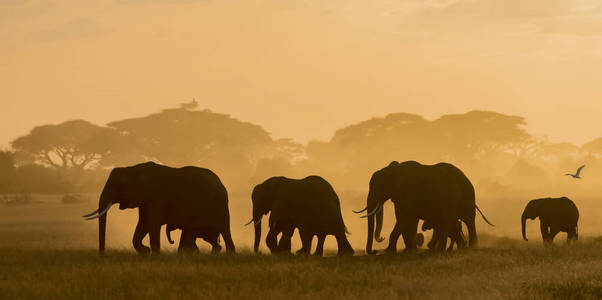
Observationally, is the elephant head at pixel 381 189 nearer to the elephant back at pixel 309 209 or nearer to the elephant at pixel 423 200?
the elephant at pixel 423 200

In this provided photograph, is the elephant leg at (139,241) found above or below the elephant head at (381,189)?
below

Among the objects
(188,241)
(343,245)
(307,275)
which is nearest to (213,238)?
(188,241)

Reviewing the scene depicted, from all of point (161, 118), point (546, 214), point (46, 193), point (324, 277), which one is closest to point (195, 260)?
Answer: point (324, 277)

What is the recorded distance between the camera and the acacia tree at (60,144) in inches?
3083

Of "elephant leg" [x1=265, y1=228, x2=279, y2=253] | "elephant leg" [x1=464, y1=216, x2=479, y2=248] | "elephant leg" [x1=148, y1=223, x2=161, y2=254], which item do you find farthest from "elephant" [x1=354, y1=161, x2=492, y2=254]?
"elephant leg" [x1=148, y1=223, x2=161, y2=254]

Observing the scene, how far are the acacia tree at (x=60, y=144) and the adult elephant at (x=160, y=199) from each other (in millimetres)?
57800

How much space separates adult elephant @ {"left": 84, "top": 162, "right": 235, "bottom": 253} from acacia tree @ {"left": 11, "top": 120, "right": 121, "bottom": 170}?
5780cm

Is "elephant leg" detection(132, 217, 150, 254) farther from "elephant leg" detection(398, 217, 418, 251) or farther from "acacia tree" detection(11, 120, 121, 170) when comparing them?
"acacia tree" detection(11, 120, 121, 170)

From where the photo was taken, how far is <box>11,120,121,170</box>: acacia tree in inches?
3083

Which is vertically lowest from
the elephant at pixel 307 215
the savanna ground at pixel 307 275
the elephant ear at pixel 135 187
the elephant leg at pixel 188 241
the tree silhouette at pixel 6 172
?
the savanna ground at pixel 307 275

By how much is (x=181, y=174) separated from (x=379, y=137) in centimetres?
6222

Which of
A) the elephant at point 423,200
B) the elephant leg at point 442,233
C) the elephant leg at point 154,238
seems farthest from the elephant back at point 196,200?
the elephant leg at point 442,233

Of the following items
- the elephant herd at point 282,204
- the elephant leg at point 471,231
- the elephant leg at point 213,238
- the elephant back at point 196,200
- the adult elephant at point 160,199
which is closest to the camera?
the adult elephant at point 160,199

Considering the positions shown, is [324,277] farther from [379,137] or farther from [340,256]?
[379,137]
